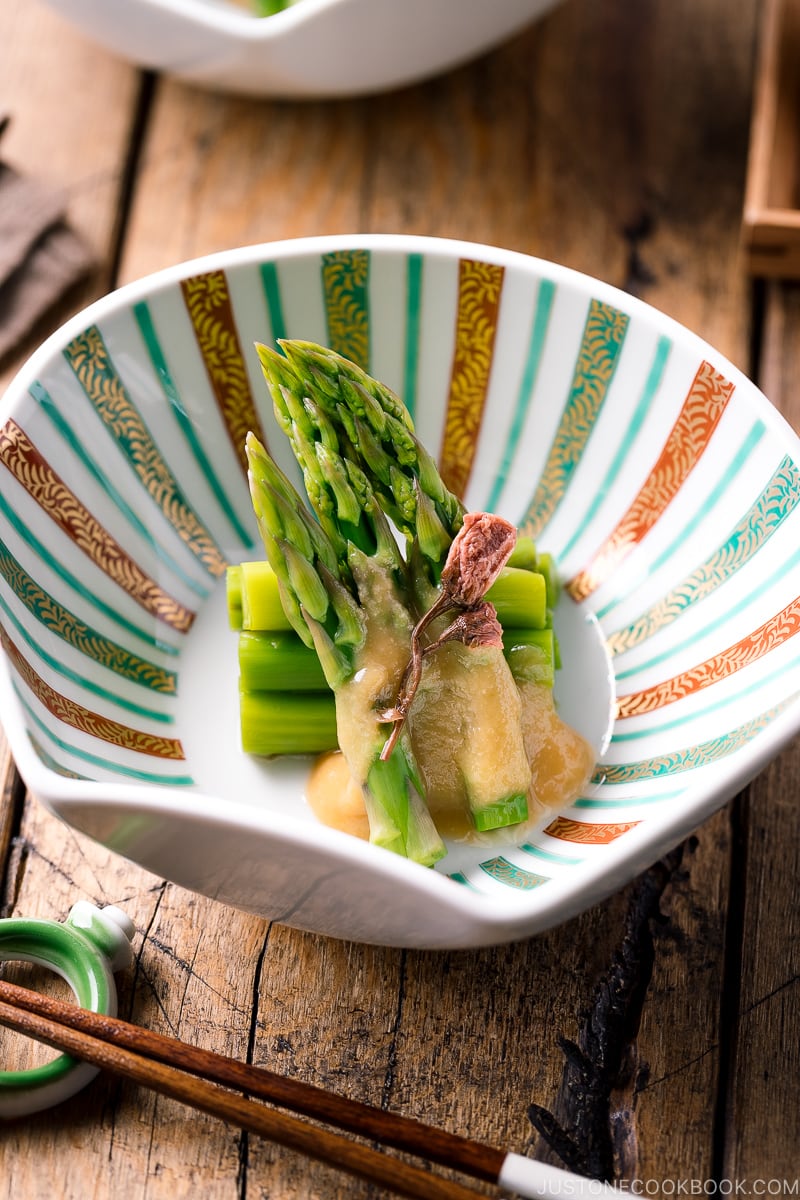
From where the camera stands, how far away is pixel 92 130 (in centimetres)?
246

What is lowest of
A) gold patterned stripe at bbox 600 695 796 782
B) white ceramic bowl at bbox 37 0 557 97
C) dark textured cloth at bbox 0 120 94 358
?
gold patterned stripe at bbox 600 695 796 782

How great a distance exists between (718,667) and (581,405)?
0.47 metres

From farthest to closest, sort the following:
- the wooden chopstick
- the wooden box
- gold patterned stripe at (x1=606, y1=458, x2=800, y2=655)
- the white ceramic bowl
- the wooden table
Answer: the wooden box, the white ceramic bowl, gold patterned stripe at (x1=606, y1=458, x2=800, y2=655), the wooden table, the wooden chopstick

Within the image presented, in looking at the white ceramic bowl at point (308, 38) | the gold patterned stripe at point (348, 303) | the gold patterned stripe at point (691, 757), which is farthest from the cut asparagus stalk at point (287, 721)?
the white ceramic bowl at point (308, 38)

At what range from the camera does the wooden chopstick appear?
1.37m

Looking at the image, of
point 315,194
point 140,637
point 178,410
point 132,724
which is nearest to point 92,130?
point 315,194

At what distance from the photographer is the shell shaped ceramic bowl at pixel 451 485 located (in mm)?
1527

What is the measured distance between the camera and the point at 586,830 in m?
1.57

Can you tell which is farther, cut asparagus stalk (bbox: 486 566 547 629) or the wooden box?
the wooden box

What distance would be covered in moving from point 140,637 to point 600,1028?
0.81 meters

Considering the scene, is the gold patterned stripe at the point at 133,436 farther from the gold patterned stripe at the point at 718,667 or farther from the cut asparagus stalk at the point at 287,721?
the gold patterned stripe at the point at 718,667

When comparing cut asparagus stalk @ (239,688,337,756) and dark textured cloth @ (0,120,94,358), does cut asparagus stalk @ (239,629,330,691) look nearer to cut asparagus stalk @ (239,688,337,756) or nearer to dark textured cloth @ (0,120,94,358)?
cut asparagus stalk @ (239,688,337,756)

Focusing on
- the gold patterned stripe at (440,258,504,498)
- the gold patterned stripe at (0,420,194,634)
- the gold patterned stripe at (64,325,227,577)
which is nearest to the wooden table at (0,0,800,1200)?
the gold patterned stripe at (0,420,194,634)

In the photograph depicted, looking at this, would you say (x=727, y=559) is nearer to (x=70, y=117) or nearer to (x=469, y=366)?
(x=469, y=366)
